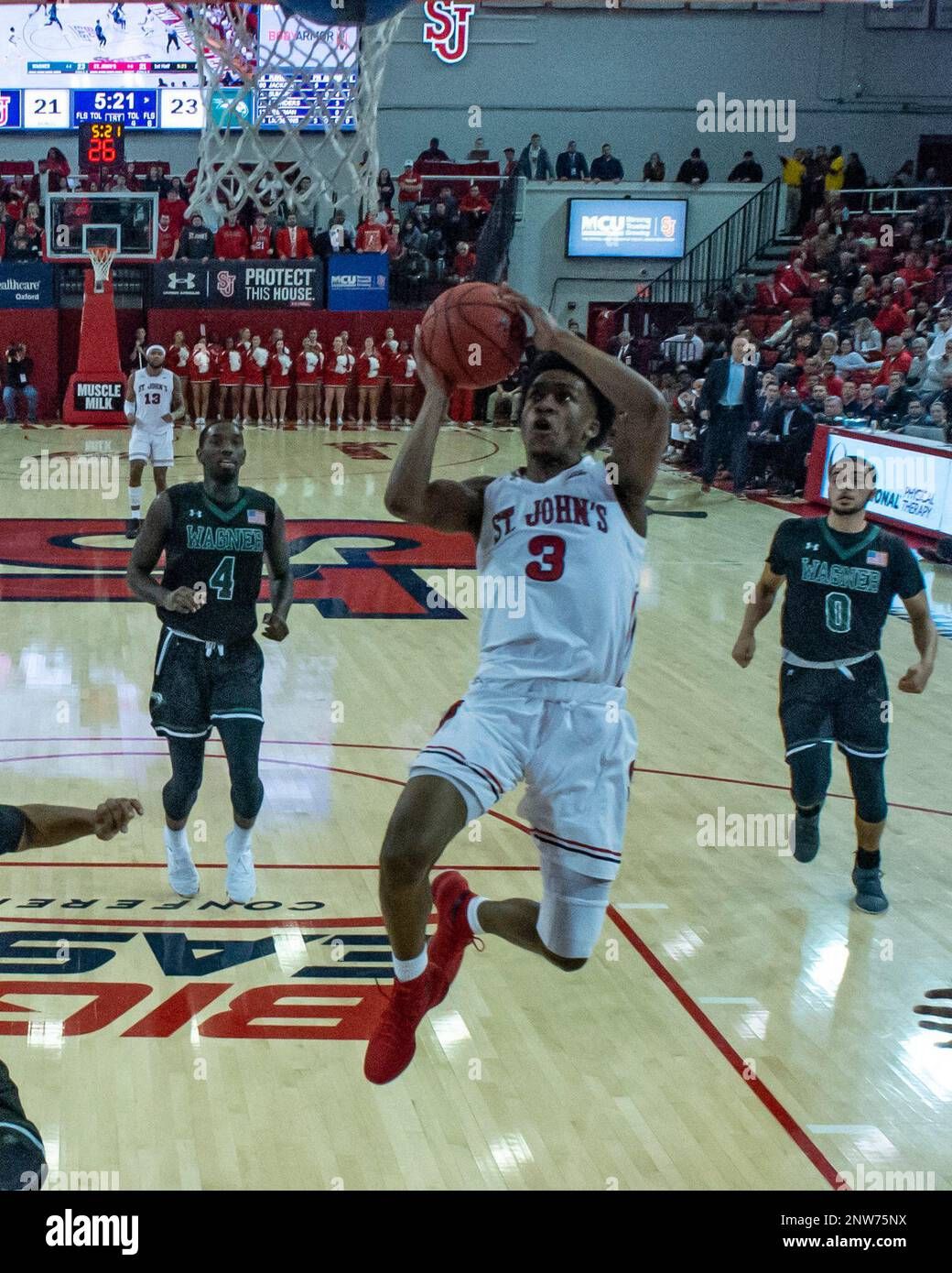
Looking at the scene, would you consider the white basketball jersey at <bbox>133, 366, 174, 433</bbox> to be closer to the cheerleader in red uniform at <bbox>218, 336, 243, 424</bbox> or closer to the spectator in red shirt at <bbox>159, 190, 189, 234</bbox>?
the cheerleader in red uniform at <bbox>218, 336, 243, 424</bbox>

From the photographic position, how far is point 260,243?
2434 centimetres

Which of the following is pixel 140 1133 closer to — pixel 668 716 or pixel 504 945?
pixel 504 945

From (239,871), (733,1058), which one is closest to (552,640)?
(733,1058)

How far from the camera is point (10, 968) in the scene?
18.4 feet

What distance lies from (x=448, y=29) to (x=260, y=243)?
837 centimetres

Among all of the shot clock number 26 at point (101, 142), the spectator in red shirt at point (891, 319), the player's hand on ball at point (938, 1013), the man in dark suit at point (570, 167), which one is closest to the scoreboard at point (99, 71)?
the shot clock number 26 at point (101, 142)

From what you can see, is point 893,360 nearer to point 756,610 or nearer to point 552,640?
point 756,610

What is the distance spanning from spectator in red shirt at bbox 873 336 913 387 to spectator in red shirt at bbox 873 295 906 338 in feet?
3.70

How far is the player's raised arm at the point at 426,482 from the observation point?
399cm

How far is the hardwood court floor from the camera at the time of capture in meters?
4.56
